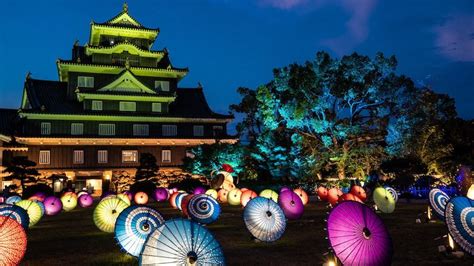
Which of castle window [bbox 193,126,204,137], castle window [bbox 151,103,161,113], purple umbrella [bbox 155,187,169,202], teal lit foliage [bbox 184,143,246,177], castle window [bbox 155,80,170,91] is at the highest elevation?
castle window [bbox 155,80,170,91]

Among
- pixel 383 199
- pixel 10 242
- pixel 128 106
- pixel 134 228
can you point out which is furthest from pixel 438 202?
pixel 128 106

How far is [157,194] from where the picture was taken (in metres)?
36.6

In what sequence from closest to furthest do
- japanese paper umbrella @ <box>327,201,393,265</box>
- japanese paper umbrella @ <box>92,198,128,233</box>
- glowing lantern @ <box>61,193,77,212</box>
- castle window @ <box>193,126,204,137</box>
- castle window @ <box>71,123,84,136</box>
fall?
japanese paper umbrella @ <box>327,201,393,265</box>
japanese paper umbrella @ <box>92,198,128,233</box>
glowing lantern @ <box>61,193,77,212</box>
castle window @ <box>71,123,84,136</box>
castle window @ <box>193,126,204,137</box>

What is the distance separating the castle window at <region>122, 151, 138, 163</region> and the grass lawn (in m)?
26.6

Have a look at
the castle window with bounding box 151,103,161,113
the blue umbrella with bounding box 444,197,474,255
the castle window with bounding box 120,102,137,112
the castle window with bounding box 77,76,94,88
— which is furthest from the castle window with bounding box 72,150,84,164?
the blue umbrella with bounding box 444,197,474,255

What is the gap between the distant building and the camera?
43.2 meters

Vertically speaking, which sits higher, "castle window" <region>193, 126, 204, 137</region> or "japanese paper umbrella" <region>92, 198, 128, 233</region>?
"castle window" <region>193, 126, 204, 137</region>

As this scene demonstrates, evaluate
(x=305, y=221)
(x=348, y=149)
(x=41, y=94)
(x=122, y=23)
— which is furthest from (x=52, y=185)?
(x=305, y=221)

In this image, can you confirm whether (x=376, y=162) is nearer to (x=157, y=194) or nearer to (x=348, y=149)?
(x=348, y=149)

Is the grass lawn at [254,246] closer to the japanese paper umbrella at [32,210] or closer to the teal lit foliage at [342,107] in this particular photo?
the japanese paper umbrella at [32,210]

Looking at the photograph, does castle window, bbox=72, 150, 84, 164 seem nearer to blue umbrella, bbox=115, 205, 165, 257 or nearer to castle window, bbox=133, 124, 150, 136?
castle window, bbox=133, 124, 150, 136

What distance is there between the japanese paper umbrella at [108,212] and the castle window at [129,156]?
102 ft

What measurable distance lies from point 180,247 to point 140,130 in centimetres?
4080

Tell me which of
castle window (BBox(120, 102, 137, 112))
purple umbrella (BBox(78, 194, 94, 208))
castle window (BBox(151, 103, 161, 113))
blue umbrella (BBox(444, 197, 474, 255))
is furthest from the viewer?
castle window (BBox(151, 103, 161, 113))
